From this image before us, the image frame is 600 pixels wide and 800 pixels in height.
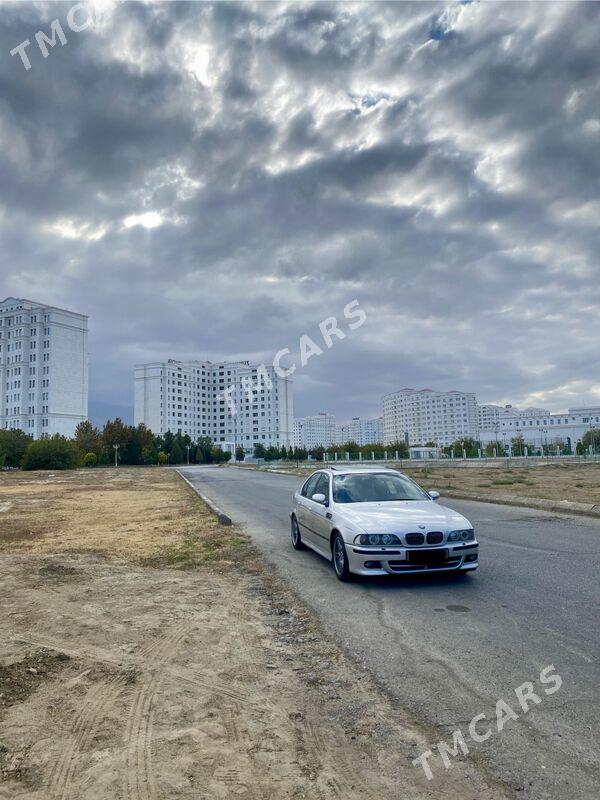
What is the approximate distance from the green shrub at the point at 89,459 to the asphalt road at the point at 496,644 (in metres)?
90.0

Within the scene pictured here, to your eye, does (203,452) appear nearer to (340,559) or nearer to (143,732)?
(340,559)

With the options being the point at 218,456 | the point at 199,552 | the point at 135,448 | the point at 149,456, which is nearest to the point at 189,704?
the point at 199,552

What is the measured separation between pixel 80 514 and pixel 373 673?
51.1 feet

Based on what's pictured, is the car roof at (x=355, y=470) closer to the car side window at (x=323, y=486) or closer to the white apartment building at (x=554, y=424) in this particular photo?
the car side window at (x=323, y=486)

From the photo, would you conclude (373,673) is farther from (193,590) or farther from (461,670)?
(193,590)

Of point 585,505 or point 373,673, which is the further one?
point 585,505

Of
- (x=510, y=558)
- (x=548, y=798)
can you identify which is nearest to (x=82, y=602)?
(x=548, y=798)

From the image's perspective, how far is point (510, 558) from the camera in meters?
8.90

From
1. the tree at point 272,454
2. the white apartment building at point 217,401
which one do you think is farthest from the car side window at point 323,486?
the white apartment building at point 217,401

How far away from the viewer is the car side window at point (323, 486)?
9.01 m

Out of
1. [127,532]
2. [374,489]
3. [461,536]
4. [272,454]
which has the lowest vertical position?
[127,532]

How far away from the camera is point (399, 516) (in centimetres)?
746

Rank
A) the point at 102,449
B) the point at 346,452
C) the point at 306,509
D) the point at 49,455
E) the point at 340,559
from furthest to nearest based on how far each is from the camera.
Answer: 1. the point at 102,449
2. the point at 346,452
3. the point at 49,455
4. the point at 306,509
5. the point at 340,559

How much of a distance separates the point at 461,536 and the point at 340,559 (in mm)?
1617
